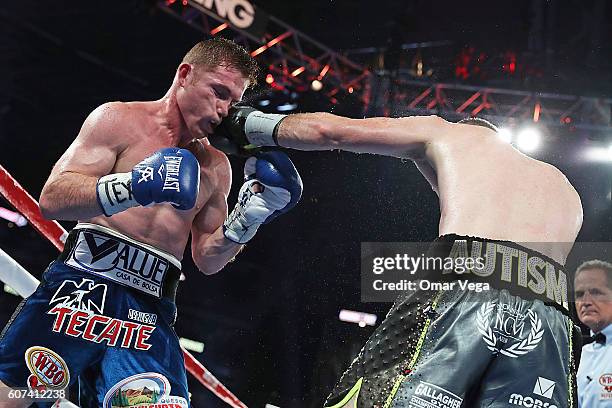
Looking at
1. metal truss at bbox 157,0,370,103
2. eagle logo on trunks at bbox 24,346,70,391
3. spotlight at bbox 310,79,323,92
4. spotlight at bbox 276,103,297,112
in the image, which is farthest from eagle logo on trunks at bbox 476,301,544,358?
spotlight at bbox 276,103,297,112

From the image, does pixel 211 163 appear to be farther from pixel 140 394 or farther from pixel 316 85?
pixel 316 85

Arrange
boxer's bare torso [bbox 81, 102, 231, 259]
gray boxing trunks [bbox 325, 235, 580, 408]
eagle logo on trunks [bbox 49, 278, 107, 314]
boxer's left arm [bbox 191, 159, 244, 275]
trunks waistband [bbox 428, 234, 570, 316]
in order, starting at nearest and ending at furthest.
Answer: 1. gray boxing trunks [bbox 325, 235, 580, 408]
2. trunks waistband [bbox 428, 234, 570, 316]
3. eagle logo on trunks [bbox 49, 278, 107, 314]
4. boxer's bare torso [bbox 81, 102, 231, 259]
5. boxer's left arm [bbox 191, 159, 244, 275]

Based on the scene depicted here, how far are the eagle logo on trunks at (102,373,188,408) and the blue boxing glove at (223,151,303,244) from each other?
0.56m

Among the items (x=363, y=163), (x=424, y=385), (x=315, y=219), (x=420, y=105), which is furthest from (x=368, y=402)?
(x=315, y=219)

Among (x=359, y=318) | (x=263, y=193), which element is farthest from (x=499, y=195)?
(x=359, y=318)

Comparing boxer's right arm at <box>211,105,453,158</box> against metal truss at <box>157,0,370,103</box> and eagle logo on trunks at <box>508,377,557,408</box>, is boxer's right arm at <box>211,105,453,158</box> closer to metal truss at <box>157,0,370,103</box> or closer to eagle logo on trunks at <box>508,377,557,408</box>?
eagle logo on trunks at <box>508,377,557,408</box>

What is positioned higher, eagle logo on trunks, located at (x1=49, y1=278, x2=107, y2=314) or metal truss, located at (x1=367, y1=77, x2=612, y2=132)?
metal truss, located at (x1=367, y1=77, x2=612, y2=132)

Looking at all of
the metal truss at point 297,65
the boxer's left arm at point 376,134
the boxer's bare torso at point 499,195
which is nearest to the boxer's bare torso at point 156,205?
the boxer's left arm at point 376,134

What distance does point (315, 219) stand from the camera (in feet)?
23.7

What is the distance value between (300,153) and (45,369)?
4880 millimetres

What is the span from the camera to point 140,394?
1.98 meters

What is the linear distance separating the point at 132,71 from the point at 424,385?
292 inches

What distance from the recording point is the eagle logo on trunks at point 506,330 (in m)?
1.54

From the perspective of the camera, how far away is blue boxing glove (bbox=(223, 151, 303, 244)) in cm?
226
